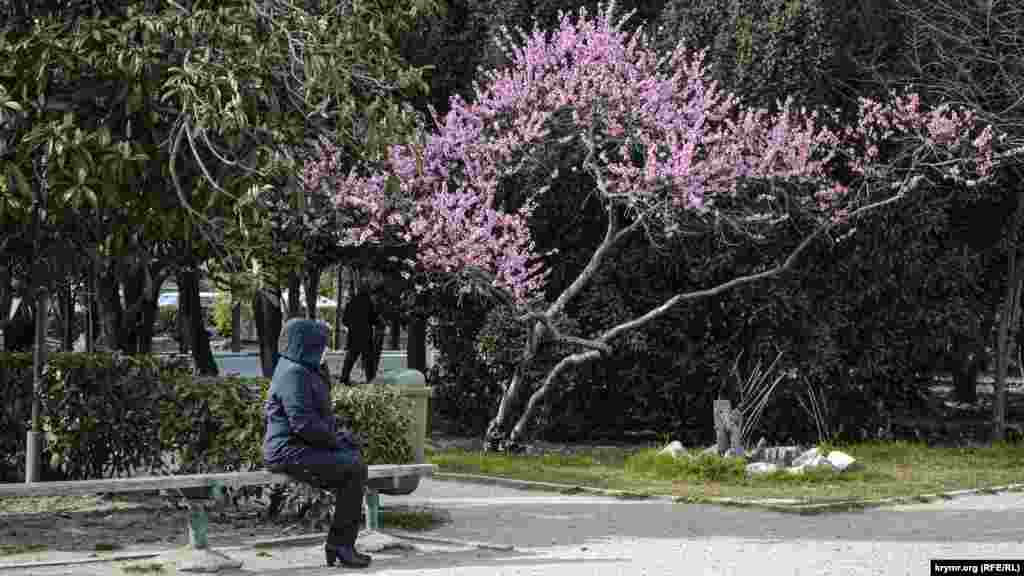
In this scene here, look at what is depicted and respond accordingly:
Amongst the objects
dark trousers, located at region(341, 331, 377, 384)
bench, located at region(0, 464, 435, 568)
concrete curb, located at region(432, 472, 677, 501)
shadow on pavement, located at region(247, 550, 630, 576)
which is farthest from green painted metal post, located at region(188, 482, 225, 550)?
dark trousers, located at region(341, 331, 377, 384)

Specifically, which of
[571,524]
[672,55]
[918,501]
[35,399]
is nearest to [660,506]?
[571,524]

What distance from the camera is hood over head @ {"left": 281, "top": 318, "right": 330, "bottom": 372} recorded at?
848 centimetres

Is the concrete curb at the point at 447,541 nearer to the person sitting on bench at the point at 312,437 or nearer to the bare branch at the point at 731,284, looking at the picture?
the person sitting on bench at the point at 312,437

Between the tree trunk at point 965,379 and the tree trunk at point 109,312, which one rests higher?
the tree trunk at point 109,312

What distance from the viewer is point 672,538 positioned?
1016 cm

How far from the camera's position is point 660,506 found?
12.0 metres

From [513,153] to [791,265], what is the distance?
11.1 ft

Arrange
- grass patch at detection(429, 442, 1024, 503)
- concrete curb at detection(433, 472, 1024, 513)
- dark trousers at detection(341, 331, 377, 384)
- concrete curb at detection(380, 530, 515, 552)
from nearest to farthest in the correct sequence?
concrete curb at detection(380, 530, 515, 552) → concrete curb at detection(433, 472, 1024, 513) → grass patch at detection(429, 442, 1024, 503) → dark trousers at detection(341, 331, 377, 384)

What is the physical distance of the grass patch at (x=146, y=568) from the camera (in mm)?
8359

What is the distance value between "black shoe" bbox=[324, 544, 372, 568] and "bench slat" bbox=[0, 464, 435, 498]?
0.51 meters

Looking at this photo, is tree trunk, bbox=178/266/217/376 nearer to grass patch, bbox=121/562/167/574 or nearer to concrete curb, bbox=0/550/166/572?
concrete curb, bbox=0/550/166/572

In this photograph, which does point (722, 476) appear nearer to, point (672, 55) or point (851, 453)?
point (851, 453)

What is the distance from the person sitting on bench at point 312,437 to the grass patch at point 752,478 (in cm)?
446

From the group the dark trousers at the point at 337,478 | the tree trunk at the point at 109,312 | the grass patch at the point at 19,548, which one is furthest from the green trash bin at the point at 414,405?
the tree trunk at the point at 109,312
